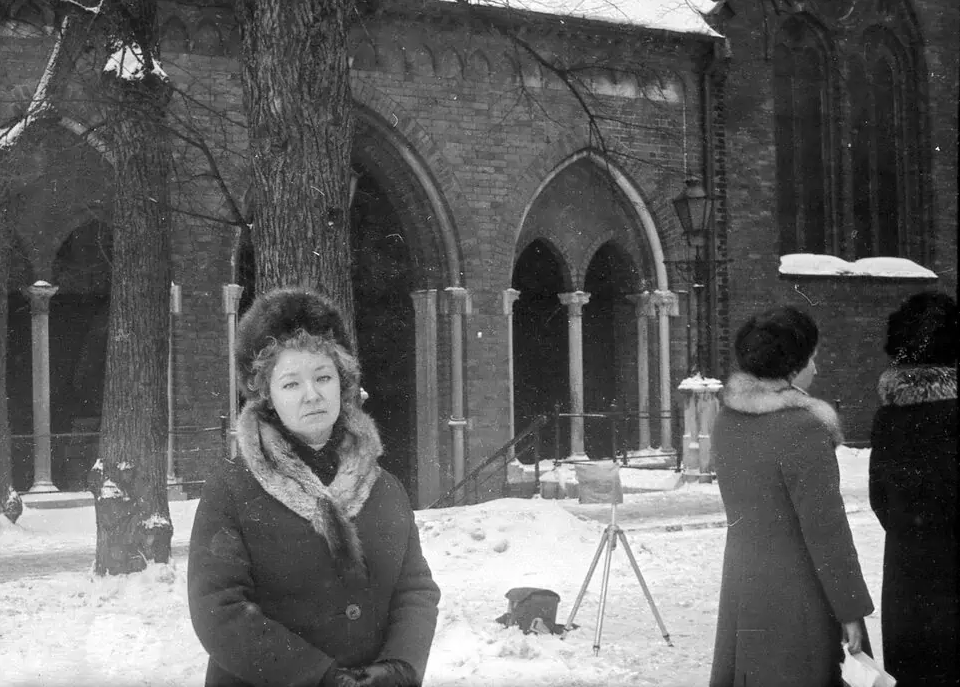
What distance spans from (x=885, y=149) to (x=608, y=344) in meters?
5.85

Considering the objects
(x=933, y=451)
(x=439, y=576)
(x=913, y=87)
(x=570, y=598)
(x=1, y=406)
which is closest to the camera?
(x=933, y=451)

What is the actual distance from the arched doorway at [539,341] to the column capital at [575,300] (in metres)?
1.71

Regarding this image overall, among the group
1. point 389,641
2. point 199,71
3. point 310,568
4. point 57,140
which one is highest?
point 199,71

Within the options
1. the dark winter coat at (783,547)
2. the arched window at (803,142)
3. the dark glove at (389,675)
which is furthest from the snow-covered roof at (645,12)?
the dark glove at (389,675)

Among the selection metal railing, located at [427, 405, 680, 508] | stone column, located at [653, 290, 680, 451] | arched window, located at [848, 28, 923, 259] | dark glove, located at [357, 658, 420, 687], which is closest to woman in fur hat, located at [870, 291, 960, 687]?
dark glove, located at [357, 658, 420, 687]

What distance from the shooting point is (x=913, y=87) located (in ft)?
59.2

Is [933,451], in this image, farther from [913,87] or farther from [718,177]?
[913,87]

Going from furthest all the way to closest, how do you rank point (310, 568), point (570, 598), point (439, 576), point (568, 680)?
1. point (439, 576)
2. point (570, 598)
3. point (568, 680)
4. point (310, 568)

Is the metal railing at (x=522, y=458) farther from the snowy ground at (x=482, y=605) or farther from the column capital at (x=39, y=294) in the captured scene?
the column capital at (x=39, y=294)

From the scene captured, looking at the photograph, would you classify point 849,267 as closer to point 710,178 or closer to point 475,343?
point 710,178

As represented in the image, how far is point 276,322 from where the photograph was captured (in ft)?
9.22

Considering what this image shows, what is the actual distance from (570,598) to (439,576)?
122 cm

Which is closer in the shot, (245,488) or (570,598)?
(245,488)

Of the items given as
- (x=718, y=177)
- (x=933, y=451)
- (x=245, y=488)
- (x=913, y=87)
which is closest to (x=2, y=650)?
(x=245, y=488)
